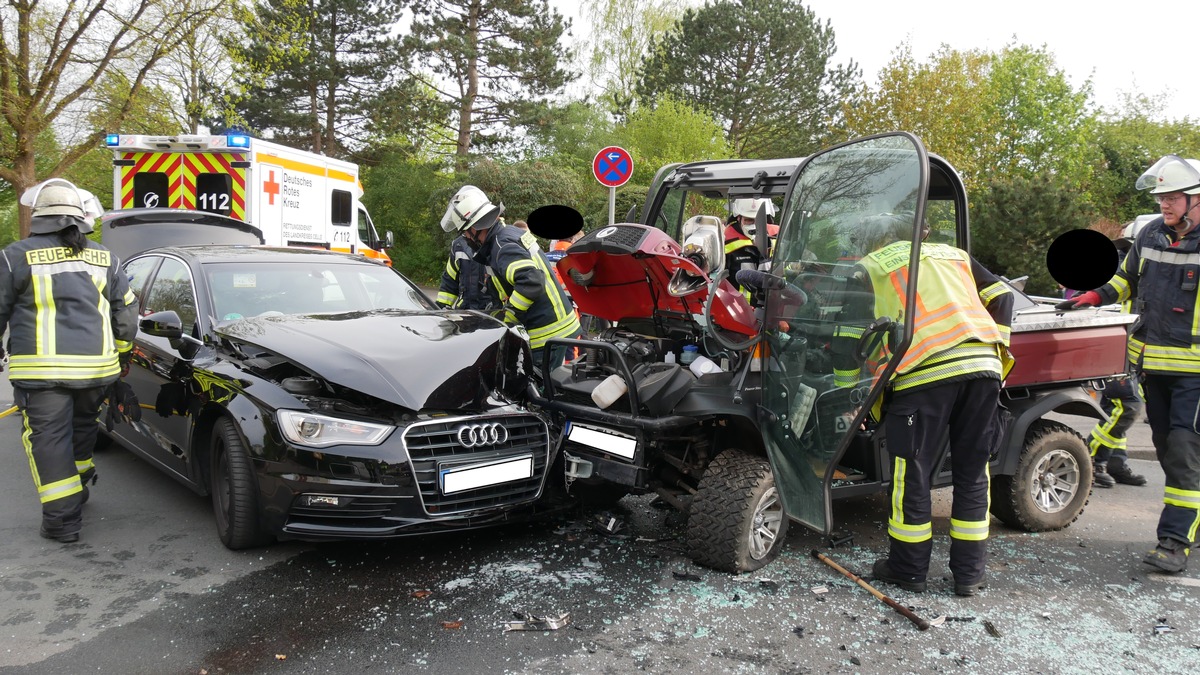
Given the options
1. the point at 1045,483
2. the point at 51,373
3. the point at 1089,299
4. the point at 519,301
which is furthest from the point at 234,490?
the point at 1089,299

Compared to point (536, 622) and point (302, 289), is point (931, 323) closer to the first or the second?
point (536, 622)

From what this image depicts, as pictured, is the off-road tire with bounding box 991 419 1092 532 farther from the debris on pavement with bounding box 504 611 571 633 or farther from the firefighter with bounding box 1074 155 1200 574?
the debris on pavement with bounding box 504 611 571 633

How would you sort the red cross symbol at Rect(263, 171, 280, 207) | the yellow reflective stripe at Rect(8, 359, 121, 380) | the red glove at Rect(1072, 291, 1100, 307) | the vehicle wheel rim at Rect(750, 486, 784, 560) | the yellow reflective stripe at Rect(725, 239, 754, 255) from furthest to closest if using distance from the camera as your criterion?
1. the red cross symbol at Rect(263, 171, 280, 207)
2. the yellow reflective stripe at Rect(725, 239, 754, 255)
3. the red glove at Rect(1072, 291, 1100, 307)
4. the yellow reflective stripe at Rect(8, 359, 121, 380)
5. the vehicle wheel rim at Rect(750, 486, 784, 560)

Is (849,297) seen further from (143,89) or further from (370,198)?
(370,198)

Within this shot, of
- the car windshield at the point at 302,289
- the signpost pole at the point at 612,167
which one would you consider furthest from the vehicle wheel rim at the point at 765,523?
the signpost pole at the point at 612,167

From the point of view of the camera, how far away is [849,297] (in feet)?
11.4

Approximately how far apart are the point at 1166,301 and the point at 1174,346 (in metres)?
0.26

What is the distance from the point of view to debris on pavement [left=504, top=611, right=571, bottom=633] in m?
3.33

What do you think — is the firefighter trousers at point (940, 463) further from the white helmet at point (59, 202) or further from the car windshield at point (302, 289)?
the white helmet at point (59, 202)

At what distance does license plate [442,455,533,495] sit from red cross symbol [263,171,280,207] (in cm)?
Answer: 870

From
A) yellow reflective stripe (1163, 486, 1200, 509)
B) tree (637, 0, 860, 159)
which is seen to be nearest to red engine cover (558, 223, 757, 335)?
yellow reflective stripe (1163, 486, 1200, 509)

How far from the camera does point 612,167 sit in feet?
31.1

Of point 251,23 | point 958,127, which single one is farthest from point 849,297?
point 958,127

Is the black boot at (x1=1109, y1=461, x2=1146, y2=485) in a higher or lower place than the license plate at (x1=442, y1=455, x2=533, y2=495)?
lower
